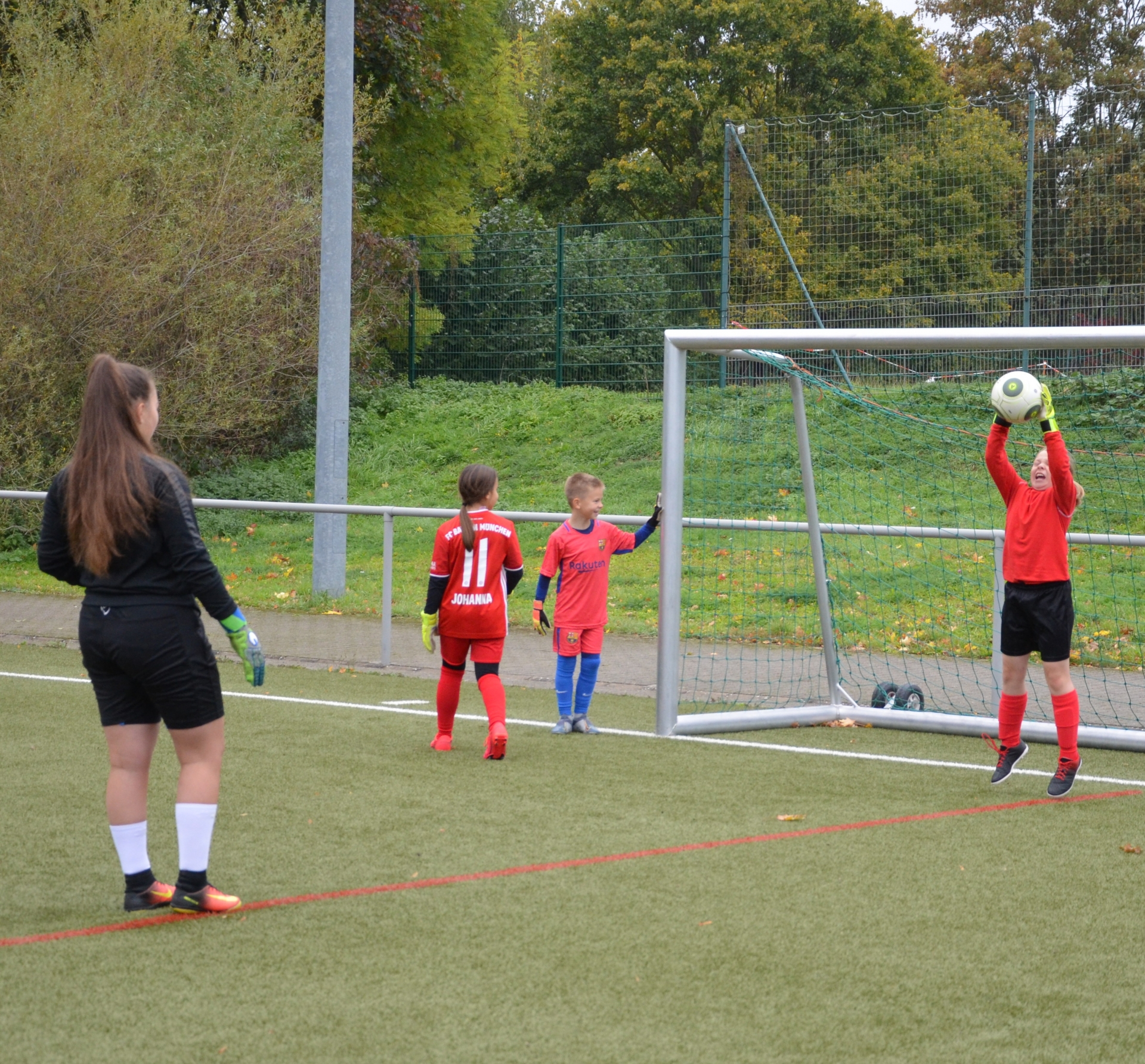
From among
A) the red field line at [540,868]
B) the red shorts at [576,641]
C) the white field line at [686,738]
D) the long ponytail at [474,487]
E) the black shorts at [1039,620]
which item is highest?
the long ponytail at [474,487]

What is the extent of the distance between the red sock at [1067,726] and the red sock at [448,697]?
302 cm

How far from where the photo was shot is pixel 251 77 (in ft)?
64.5

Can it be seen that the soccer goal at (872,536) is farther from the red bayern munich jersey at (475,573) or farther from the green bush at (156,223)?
the green bush at (156,223)

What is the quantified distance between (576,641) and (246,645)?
3.73 meters

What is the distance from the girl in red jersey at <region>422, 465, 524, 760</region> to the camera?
24.3 feet

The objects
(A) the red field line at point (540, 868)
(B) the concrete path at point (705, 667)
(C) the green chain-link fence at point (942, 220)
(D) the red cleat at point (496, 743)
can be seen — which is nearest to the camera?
(A) the red field line at point (540, 868)

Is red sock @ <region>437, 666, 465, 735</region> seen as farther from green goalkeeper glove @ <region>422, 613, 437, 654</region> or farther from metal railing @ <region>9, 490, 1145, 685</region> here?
metal railing @ <region>9, 490, 1145, 685</region>

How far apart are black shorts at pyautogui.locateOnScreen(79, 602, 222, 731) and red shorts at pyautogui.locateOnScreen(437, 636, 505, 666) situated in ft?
9.62

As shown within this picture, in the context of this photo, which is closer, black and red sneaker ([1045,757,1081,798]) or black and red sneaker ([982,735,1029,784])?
black and red sneaker ([1045,757,1081,798])

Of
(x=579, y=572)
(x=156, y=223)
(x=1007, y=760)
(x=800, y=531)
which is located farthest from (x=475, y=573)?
(x=156, y=223)

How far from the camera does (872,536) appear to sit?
32.0 ft

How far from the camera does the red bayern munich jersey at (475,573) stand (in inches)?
293

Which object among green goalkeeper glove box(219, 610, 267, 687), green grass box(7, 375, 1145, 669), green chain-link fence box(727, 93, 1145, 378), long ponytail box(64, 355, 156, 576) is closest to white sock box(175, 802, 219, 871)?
green goalkeeper glove box(219, 610, 267, 687)

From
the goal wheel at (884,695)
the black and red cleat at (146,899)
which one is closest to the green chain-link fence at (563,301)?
the goal wheel at (884,695)
